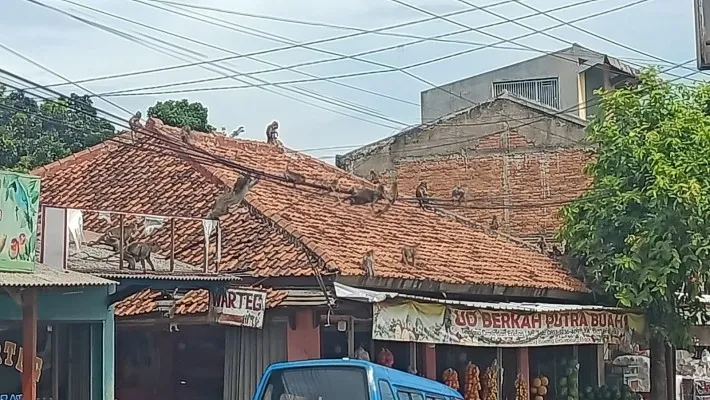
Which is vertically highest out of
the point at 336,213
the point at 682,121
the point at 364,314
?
the point at 682,121

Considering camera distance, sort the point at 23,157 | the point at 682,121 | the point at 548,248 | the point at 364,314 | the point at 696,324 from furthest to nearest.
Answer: the point at 23,157 < the point at 548,248 < the point at 696,324 < the point at 682,121 < the point at 364,314

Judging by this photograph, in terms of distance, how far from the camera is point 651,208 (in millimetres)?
18891

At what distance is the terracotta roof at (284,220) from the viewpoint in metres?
15.2

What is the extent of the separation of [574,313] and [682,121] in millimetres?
3773

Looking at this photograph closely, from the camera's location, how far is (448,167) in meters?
27.7

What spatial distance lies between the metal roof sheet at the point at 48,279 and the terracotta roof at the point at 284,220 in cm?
319

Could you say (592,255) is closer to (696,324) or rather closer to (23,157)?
(696,324)

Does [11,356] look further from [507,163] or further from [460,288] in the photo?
[507,163]

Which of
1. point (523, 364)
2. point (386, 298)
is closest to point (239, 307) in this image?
point (386, 298)

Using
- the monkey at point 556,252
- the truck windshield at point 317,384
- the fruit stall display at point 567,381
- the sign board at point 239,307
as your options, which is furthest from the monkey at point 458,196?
the truck windshield at point 317,384

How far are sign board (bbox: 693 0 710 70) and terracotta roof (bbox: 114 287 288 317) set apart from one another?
8293 millimetres

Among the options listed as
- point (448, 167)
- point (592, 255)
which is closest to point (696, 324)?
point (592, 255)

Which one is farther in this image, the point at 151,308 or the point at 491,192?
the point at 491,192

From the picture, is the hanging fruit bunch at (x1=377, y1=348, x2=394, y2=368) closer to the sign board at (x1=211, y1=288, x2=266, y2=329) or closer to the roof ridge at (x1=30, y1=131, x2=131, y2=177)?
the sign board at (x1=211, y1=288, x2=266, y2=329)
